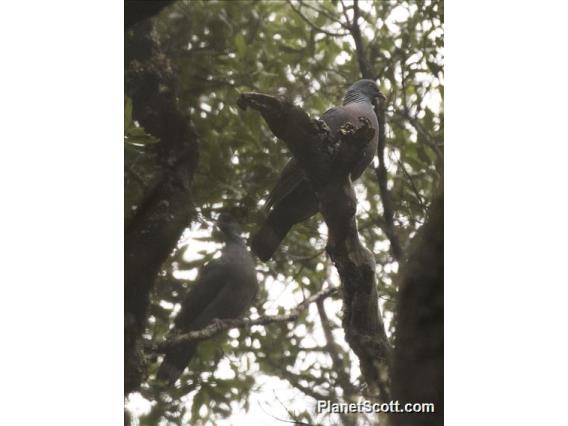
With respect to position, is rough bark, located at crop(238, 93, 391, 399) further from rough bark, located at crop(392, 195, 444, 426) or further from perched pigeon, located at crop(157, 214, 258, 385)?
perched pigeon, located at crop(157, 214, 258, 385)

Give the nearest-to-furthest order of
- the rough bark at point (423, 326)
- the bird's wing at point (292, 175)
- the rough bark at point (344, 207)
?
the rough bark at point (423, 326)
the rough bark at point (344, 207)
the bird's wing at point (292, 175)

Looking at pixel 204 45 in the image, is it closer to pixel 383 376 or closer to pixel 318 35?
pixel 318 35

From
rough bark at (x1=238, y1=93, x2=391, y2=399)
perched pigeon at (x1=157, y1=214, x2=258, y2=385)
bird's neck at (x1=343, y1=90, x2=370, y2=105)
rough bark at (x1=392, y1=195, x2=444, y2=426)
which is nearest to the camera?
rough bark at (x1=392, y1=195, x2=444, y2=426)

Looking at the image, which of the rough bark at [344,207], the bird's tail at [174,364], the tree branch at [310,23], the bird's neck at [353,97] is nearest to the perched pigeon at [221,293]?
the bird's tail at [174,364]

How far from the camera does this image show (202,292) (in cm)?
344

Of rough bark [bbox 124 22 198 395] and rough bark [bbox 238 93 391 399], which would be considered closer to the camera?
rough bark [bbox 238 93 391 399]

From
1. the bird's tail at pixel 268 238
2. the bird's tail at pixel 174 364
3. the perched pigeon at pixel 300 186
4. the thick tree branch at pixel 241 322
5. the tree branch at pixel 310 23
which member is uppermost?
the tree branch at pixel 310 23

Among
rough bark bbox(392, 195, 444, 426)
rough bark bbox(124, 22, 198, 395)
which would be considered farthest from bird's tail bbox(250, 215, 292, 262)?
rough bark bbox(392, 195, 444, 426)

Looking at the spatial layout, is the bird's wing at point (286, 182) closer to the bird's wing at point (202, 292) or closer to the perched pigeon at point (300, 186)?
the perched pigeon at point (300, 186)

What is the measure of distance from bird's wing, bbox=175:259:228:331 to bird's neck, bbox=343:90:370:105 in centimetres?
88

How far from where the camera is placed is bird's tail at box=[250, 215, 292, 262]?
342 centimetres

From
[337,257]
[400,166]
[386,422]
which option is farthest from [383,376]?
[400,166]

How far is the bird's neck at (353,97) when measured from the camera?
11.3 feet

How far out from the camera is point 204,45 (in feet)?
11.5
